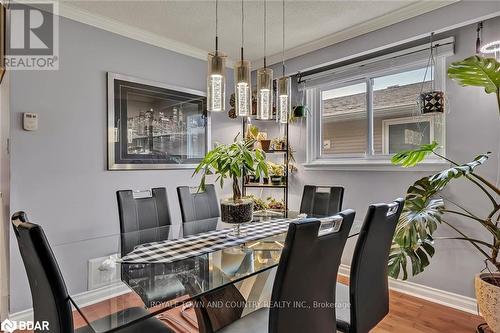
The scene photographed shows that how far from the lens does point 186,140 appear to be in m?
3.27

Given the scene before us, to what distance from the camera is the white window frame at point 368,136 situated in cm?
246

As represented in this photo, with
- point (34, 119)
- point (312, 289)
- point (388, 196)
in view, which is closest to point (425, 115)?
point (388, 196)

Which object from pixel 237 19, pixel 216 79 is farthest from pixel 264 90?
pixel 237 19

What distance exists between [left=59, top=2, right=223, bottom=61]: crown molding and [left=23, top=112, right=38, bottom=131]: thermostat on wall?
2.92 ft

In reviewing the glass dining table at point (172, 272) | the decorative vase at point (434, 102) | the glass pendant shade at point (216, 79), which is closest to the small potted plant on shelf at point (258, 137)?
the glass dining table at point (172, 272)

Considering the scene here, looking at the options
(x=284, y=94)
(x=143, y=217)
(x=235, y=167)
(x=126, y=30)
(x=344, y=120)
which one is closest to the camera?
(x=235, y=167)

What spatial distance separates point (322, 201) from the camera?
2.60 m

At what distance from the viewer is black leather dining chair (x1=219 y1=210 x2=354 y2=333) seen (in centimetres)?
102

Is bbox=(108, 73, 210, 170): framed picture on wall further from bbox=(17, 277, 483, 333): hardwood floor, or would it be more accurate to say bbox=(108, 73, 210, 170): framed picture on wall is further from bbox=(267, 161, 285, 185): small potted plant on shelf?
bbox=(17, 277, 483, 333): hardwood floor

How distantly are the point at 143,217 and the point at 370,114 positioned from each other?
241 centimetres

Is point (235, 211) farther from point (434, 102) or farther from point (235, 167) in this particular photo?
point (434, 102)

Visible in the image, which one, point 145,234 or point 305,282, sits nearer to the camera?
point 305,282

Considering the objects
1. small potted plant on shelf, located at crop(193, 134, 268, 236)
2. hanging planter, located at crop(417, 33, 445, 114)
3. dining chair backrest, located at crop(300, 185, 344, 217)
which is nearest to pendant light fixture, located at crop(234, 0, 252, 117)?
small potted plant on shelf, located at crop(193, 134, 268, 236)

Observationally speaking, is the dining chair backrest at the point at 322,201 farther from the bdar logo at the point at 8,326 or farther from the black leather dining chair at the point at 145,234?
the bdar logo at the point at 8,326
